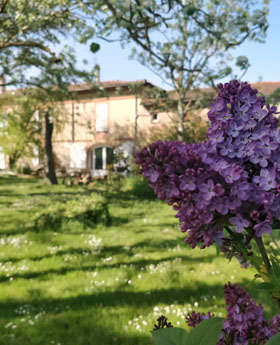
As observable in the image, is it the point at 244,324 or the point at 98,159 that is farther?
the point at 98,159

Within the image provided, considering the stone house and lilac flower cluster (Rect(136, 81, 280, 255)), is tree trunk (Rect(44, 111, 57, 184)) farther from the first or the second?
lilac flower cluster (Rect(136, 81, 280, 255))

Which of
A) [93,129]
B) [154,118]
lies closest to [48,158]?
[93,129]

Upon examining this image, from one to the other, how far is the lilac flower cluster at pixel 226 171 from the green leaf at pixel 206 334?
306 mm

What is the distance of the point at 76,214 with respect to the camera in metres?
9.55

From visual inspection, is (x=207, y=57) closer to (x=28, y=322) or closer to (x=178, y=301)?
(x=178, y=301)

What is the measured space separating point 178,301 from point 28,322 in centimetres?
208

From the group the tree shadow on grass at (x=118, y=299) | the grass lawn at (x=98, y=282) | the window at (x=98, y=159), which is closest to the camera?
the grass lawn at (x=98, y=282)

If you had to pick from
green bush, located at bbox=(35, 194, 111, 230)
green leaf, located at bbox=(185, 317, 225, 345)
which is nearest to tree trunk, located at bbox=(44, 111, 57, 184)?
green bush, located at bbox=(35, 194, 111, 230)

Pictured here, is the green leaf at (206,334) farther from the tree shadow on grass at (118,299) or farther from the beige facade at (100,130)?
the beige facade at (100,130)

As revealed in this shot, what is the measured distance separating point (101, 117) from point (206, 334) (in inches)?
1238

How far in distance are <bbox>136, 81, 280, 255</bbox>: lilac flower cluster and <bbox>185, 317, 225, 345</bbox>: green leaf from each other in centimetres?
31

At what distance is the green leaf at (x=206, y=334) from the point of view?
1.19 meters

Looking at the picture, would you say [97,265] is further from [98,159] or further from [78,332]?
[98,159]

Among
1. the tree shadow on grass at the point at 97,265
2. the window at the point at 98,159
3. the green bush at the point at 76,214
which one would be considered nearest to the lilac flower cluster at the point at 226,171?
the tree shadow on grass at the point at 97,265
